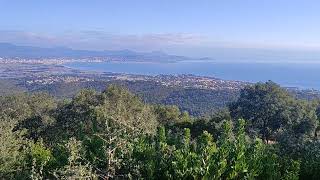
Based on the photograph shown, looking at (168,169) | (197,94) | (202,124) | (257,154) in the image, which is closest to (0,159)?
(168,169)

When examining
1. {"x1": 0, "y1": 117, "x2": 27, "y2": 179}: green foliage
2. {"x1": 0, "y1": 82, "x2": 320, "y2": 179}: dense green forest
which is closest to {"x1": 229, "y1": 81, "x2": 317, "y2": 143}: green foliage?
{"x1": 0, "y1": 82, "x2": 320, "y2": 179}: dense green forest

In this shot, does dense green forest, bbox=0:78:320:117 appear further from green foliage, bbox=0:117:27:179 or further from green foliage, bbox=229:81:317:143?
green foliage, bbox=0:117:27:179

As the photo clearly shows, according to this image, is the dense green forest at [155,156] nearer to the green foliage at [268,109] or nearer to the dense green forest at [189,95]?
the green foliage at [268,109]

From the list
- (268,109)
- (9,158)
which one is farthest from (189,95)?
(9,158)

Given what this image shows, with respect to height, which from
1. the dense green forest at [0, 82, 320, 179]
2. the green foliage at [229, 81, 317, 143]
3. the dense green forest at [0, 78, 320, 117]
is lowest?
the dense green forest at [0, 78, 320, 117]

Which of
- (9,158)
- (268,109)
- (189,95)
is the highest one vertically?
(9,158)

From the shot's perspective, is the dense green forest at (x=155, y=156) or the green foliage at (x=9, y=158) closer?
the dense green forest at (x=155, y=156)

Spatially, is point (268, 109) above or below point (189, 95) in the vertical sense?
above

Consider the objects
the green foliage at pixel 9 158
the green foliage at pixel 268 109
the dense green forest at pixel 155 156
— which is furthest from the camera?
the green foliage at pixel 268 109

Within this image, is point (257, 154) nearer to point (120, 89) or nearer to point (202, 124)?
point (202, 124)

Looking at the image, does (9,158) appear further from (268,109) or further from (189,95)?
(189,95)

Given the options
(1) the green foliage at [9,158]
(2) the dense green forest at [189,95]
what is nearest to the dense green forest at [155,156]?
(1) the green foliage at [9,158]
